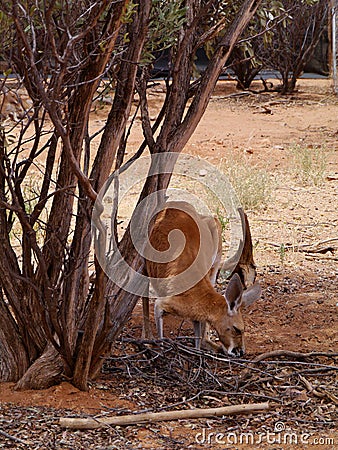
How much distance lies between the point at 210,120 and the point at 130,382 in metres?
10.9

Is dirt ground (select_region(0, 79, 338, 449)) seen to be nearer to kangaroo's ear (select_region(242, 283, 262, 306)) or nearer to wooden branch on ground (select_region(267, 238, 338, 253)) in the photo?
wooden branch on ground (select_region(267, 238, 338, 253))

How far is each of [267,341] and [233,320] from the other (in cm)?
27

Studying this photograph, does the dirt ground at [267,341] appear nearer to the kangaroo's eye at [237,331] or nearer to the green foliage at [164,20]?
the kangaroo's eye at [237,331]

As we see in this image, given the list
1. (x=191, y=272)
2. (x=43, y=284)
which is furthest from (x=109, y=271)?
(x=191, y=272)

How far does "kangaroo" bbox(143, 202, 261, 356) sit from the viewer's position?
15.6 feet

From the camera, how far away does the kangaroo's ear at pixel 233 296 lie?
471 cm

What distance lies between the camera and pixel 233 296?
4.77 meters

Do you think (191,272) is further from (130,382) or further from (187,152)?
(187,152)

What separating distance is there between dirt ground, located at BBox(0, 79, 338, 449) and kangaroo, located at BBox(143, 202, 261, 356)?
0.19m

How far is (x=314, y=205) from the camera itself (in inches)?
342

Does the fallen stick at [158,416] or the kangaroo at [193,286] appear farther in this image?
the kangaroo at [193,286]

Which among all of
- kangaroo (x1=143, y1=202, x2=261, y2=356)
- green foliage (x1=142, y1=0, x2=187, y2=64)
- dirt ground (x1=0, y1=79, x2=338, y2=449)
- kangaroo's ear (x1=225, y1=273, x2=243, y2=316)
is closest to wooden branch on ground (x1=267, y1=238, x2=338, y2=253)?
dirt ground (x1=0, y1=79, x2=338, y2=449)

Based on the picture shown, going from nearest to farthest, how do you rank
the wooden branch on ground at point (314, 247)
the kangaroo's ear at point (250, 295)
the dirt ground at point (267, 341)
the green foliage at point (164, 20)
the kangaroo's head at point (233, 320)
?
the dirt ground at point (267, 341) < the green foliage at point (164, 20) < the kangaroo's head at point (233, 320) < the kangaroo's ear at point (250, 295) < the wooden branch on ground at point (314, 247)

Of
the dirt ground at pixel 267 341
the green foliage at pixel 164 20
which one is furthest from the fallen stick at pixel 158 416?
the green foliage at pixel 164 20
